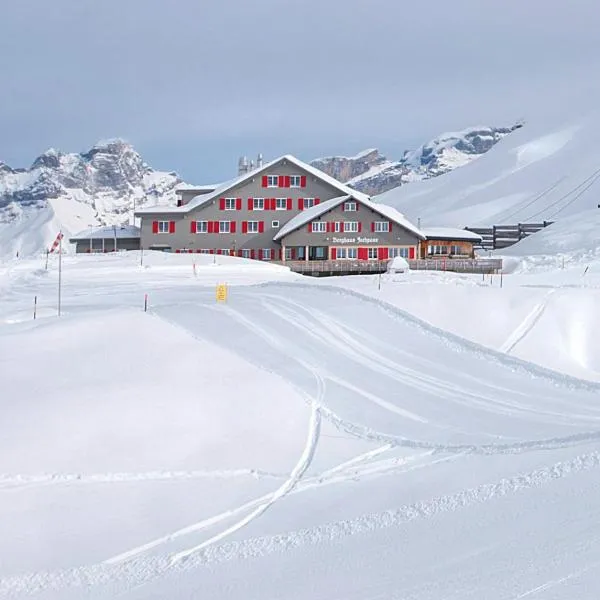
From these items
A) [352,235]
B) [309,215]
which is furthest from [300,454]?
[352,235]

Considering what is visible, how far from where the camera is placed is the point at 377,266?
202ft

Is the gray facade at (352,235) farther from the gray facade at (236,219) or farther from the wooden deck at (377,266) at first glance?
the gray facade at (236,219)

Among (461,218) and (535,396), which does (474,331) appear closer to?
(535,396)

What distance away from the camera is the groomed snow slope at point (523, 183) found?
124 metres

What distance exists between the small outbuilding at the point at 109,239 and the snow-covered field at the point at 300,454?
157 ft

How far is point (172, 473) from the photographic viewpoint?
47.5 ft

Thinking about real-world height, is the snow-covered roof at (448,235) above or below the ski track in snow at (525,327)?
above

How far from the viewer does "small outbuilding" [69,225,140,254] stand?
76.6m

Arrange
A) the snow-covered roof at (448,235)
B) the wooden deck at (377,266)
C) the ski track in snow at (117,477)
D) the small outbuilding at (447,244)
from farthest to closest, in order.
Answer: the snow-covered roof at (448,235)
the small outbuilding at (447,244)
the wooden deck at (377,266)
the ski track in snow at (117,477)

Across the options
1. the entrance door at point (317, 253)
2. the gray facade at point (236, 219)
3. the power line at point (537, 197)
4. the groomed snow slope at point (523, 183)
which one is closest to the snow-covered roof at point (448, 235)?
the entrance door at point (317, 253)

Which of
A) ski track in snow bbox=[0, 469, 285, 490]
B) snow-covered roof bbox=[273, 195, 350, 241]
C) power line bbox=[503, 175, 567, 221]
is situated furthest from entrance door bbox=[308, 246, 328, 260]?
power line bbox=[503, 175, 567, 221]

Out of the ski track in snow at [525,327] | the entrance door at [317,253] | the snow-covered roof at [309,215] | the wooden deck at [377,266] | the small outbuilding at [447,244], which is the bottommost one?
the ski track in snow at [525,327]

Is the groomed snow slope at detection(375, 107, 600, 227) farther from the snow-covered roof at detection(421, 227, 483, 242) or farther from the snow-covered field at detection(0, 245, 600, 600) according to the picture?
the snow-covered field at detection(0, 245, 600, 600)

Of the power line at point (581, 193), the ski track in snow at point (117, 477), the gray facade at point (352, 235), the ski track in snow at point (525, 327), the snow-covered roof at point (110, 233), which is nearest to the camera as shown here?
the ski track in snow at point (117, 477)
